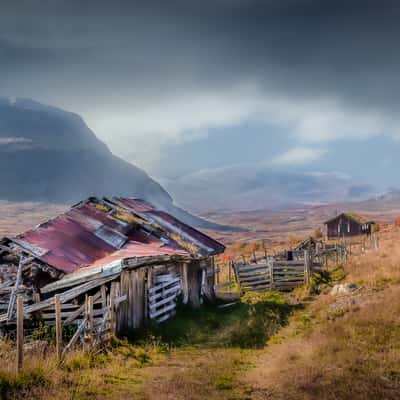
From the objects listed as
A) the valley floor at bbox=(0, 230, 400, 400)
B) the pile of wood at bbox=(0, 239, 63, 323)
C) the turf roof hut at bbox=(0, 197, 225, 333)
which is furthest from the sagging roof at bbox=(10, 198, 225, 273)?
the valley floor at bbox=(0, 230, 400, 400)

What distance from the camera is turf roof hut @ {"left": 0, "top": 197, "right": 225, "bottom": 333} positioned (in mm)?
14062

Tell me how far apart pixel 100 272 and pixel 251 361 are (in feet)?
17.3

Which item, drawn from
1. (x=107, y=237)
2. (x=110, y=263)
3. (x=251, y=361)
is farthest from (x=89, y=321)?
(x=107, y=237)

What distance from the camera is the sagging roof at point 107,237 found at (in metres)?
16.1

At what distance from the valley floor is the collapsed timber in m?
1.08

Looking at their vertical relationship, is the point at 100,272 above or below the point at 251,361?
above

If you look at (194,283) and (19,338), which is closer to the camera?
(19,338)

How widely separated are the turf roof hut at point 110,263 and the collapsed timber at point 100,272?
0.03 metres

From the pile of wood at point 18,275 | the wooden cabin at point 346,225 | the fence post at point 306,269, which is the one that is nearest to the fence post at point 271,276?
the fence post at point 306,269

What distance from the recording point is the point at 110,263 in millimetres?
14297

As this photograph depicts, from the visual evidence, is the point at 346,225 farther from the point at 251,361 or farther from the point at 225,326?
the point at 251,361

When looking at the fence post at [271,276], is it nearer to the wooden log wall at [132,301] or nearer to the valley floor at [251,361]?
the valley floor at [251,361]

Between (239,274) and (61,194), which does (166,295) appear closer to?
(239,274)

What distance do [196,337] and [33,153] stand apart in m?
189
